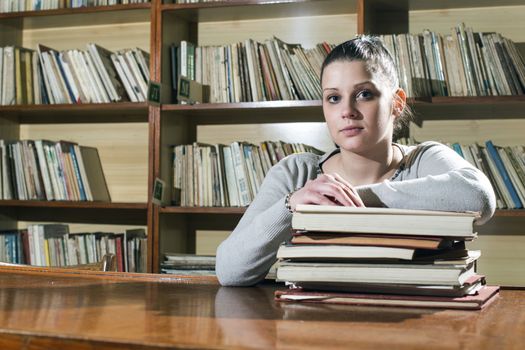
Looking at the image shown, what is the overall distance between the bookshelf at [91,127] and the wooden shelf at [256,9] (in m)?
0.25

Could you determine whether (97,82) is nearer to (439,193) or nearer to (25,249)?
(25,249)

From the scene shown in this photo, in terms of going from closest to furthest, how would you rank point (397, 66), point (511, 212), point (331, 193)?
1. point (331, 193)
2. point (511, 212)
3. point (397, 66)

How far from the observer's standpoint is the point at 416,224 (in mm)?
1062

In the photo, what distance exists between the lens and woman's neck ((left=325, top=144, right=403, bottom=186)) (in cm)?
174

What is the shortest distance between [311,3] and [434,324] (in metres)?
2.25

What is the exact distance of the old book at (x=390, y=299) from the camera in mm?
1084

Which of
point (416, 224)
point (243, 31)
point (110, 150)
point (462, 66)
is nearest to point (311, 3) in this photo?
point (243, 31)

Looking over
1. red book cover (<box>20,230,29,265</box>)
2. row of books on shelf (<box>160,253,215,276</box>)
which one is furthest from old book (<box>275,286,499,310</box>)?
red book cover (<box>20,230,29,265</box>)

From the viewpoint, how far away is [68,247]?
334 centimetres

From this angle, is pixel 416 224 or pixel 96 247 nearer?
pixel 416 224

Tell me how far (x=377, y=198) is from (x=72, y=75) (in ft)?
7.36

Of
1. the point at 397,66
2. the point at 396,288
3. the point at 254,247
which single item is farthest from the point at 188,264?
the point at 396,288

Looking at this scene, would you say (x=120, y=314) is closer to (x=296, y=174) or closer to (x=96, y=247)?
(x=296, y=174)

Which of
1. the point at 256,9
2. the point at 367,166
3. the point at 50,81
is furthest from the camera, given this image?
the point at 50,81
